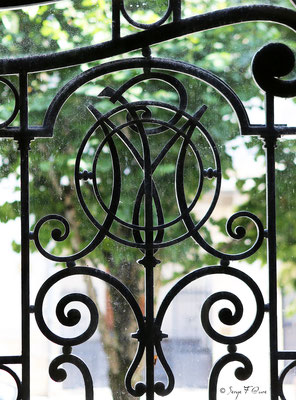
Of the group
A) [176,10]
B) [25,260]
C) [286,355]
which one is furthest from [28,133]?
[286,355]

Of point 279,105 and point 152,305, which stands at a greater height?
point 279,105

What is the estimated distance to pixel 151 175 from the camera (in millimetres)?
1009

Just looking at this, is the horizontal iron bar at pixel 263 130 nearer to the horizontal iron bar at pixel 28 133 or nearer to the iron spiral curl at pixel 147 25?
the iron spiral curl at pixel 147 25

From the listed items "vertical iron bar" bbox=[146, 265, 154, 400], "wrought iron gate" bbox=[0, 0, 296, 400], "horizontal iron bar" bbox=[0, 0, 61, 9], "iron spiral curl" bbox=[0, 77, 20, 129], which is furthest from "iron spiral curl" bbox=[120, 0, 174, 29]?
"vertical iron bar" bbox=[146, 265, 154, 400]

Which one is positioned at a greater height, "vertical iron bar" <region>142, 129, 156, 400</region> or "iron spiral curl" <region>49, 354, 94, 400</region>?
"vertical iron bar" <region>142, 129, 156, 400</region>

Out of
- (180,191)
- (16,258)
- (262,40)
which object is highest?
(262,40)

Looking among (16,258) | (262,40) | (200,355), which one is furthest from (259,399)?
(262,40)

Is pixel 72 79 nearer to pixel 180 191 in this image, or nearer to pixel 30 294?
pixel 180 191

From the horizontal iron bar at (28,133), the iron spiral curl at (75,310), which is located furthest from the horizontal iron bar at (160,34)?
the iron spiral curl at (75,310)

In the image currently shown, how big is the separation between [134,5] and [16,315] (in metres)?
0.60

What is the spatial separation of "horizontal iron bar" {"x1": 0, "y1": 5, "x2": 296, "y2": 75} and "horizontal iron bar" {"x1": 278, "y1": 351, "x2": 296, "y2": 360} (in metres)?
0.58

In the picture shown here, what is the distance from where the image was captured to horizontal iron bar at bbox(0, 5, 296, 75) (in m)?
1.00

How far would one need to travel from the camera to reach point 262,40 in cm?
103

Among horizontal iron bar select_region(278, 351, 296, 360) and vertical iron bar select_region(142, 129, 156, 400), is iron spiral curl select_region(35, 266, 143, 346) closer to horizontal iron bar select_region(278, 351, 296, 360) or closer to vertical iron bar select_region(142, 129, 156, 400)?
vertical iron bar select_region(142, 129, 156, 400)
